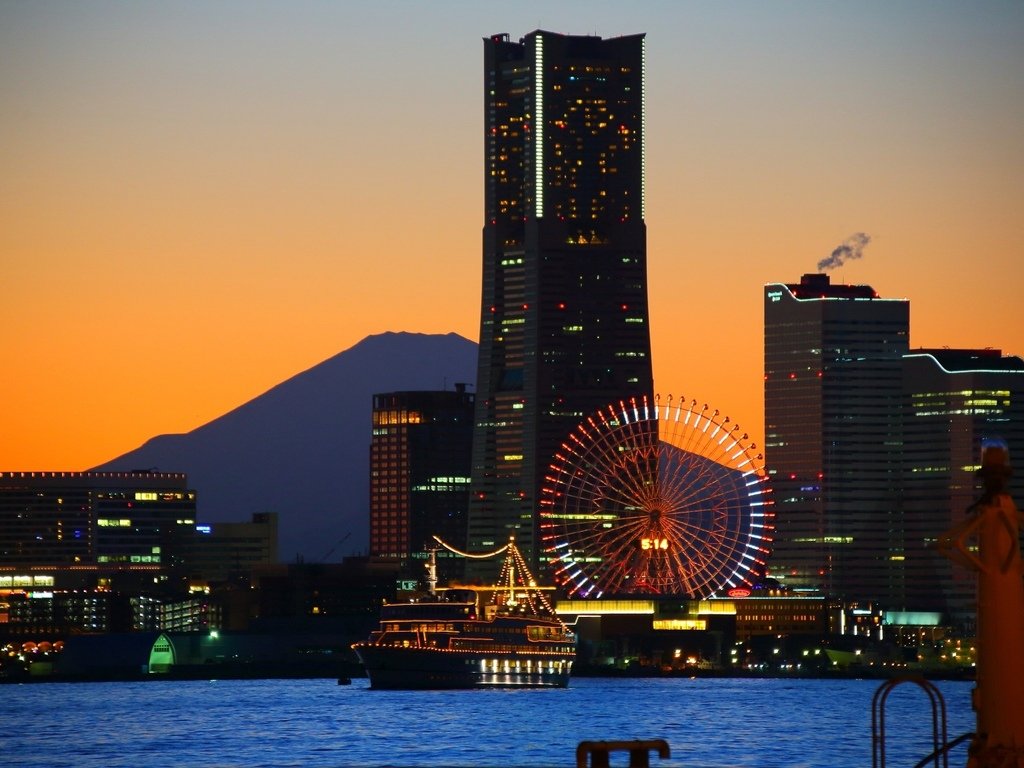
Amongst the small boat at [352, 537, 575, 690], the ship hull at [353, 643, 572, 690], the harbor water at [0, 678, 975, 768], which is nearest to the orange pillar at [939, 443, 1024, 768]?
the harbor water at [0, 678, 975, 768]

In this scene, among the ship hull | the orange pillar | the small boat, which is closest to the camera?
the orange pillar

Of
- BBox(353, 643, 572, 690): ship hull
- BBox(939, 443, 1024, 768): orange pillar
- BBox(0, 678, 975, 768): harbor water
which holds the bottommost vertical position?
BBox(0, 678, 975, 768): harbor water

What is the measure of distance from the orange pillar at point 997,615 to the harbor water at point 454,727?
38546 mm

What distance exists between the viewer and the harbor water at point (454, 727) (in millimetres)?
92562

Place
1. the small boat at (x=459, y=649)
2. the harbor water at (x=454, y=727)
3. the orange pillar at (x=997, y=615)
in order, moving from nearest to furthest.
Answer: the orange pillar at (x=997, y=615) → the harbor water at (x=454, y=727) → the small boat at (x=459, y=649)

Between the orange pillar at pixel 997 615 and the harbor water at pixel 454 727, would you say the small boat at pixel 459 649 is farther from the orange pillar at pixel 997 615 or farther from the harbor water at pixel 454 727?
the orange pillar at pixel 997 615

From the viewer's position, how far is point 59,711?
15350 centimetres

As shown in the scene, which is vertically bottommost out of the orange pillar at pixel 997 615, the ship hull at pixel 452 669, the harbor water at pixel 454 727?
the harbor water at pixel 454 727

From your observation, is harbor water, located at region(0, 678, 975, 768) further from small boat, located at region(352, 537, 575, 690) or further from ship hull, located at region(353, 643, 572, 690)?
small boat, located at region(352, 537, 575, 690)

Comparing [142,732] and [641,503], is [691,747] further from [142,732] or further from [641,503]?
[641,503]

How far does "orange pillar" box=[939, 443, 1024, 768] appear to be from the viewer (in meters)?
20.6

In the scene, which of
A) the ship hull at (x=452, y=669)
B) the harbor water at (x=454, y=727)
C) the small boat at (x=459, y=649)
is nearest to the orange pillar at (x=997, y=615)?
the harbor water at (x=454, y=727)

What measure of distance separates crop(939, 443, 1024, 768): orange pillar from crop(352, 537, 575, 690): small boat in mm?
150227

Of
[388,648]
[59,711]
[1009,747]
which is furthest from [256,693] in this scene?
[1009,747]
